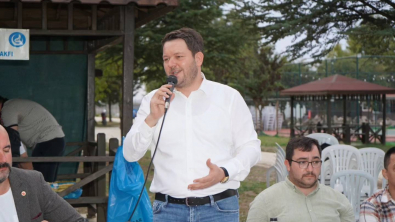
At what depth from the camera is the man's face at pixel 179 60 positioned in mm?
2834

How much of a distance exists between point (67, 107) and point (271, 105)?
2794 centimetres

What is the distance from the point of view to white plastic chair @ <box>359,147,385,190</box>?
7.97 m

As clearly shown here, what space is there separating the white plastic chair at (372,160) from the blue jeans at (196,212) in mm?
5479

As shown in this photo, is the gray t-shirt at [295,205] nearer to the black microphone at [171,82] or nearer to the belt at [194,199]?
the belt at [194,199]

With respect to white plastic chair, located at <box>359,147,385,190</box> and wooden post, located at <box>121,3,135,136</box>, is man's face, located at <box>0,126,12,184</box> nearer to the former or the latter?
wooden post, located at <box>121,3,135,136</box>

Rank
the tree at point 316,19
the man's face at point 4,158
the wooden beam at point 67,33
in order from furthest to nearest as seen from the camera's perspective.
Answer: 1. the tree at point 316,19
2. the wooden beam at point 67,33
3. the man's face at point 4,158

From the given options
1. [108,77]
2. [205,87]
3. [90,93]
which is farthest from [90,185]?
[108,77]

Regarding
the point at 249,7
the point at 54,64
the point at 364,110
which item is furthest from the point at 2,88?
the point at 364,110

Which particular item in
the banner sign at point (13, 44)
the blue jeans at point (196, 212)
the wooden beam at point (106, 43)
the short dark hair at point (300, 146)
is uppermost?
the wooden beam at point (106, 43)

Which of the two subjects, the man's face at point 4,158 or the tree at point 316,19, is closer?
the man's face at point 4,158

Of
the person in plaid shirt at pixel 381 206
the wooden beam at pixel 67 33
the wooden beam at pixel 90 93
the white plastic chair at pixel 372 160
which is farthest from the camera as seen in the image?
the wooden beam at pixel 90 93

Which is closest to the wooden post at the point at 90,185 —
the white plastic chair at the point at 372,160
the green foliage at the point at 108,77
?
the white plastic chair at the point at 372,160

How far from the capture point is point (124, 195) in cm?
511

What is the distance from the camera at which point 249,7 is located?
15.0 meters
